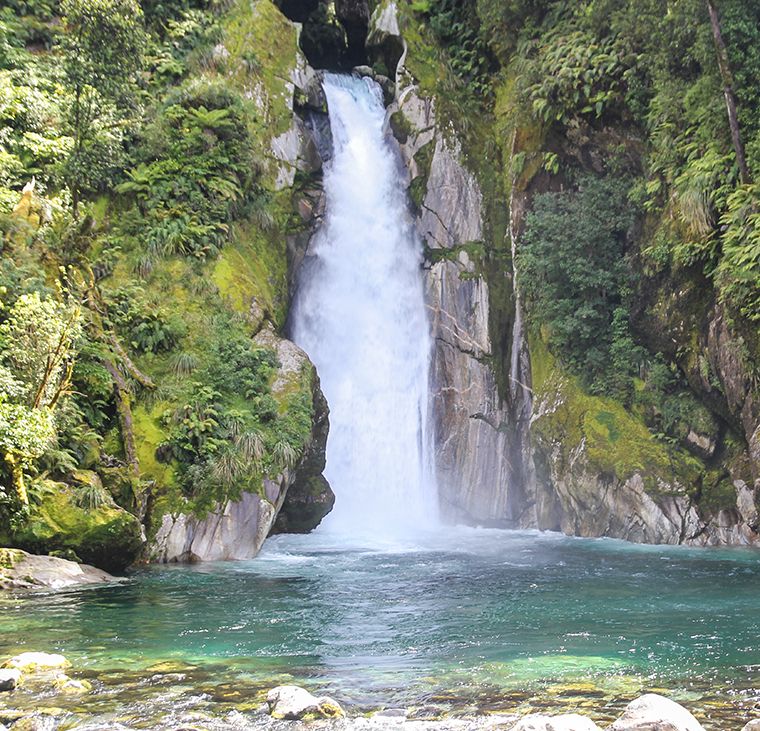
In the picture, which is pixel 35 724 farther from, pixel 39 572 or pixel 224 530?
pixel 224 530

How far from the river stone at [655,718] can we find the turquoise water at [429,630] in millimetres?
562

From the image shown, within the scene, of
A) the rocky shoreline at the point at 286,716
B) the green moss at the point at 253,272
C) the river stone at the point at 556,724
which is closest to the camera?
the river stone at the point at 556,724

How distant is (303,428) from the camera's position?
18.0 meters

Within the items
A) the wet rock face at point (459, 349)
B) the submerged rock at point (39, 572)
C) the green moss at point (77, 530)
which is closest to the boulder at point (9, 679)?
the submerged rock at point (39, 572)

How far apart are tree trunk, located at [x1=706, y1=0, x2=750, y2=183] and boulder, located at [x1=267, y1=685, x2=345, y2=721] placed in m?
14.9

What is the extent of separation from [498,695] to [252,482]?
10.4 metres

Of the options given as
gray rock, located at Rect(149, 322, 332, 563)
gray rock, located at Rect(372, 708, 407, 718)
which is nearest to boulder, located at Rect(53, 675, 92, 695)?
gray rock, located at Rect(372, 708, 407, 718)

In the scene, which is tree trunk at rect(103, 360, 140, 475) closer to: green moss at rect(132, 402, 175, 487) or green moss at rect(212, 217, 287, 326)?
green moss at rect(132, 402, 175, 487)

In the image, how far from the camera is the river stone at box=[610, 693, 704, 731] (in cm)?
552

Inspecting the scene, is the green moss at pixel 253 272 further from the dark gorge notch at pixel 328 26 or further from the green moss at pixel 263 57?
the dark gorge notch at pixel 328 26

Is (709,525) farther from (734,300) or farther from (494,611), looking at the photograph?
(494,611)

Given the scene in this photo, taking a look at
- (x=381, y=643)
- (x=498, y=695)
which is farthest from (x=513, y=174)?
(x=498, y=695)

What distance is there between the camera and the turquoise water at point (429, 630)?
7207 millimetres

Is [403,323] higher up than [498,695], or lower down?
higher up
